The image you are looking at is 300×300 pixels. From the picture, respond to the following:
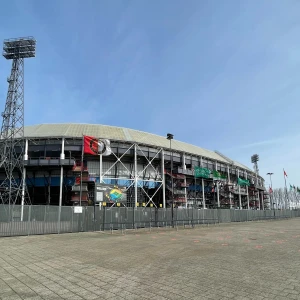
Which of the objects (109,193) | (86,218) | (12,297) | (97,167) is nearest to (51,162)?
(97,167)

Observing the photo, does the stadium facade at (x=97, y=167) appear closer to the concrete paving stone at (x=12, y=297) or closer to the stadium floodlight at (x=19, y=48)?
the stadium floodlight at (x=19, y=48)

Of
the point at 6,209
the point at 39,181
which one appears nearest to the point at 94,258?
the point at 6,209

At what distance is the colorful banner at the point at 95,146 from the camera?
45.5m

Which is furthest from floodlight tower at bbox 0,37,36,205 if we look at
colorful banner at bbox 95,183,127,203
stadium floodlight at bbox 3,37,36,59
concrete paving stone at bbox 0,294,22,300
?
concrete paving stone at bbox 0,294,22,300

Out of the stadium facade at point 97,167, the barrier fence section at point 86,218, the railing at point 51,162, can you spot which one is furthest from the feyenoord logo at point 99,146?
the barrier fence section at point 86,218

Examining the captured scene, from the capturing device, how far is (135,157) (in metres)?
54.3

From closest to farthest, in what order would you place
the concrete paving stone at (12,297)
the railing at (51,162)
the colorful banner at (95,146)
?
1. the concrete paving stone at (12,297)
2. the colorful banner at (95,146)
3. the railing at (51,162)

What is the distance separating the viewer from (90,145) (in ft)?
151

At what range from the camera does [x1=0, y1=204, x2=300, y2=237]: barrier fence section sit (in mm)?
22016

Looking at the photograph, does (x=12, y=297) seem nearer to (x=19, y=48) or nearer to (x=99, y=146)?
(x=99, y=146)

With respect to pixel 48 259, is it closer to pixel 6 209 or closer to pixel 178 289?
pixel 178 289

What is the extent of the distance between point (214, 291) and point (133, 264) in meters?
4.17

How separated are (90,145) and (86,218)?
20994 mm

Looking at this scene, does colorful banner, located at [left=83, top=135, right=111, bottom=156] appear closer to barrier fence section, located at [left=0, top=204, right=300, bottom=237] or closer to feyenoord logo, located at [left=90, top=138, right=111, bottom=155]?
feyenoord logo, located at [left=90, top=138, right=111, bottom=155]
